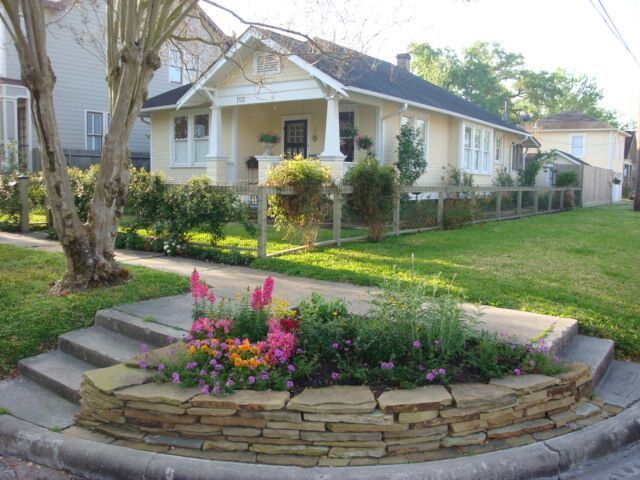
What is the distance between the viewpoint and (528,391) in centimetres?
403

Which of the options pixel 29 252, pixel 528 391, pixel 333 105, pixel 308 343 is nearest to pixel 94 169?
pixel 29 252

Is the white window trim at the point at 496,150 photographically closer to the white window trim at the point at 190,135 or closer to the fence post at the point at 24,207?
the white window trim at the point at 190,135

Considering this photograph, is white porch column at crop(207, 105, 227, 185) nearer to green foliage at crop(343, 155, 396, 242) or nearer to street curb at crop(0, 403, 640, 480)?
green foliage at crop(343, 155, 396, 242)

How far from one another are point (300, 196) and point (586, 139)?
127ft

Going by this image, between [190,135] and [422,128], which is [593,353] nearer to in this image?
[422,128]

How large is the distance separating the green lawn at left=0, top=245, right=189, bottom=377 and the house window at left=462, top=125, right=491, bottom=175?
16.0 metres

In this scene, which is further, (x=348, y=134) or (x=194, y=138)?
(x=194, y=138)

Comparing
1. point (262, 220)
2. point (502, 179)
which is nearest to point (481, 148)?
point (502, 179)

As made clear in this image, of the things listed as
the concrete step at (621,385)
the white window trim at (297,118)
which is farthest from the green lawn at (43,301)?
the white window trim at (297,118)

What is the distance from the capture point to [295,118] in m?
18.8

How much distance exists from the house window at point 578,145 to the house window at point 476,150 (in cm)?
2277

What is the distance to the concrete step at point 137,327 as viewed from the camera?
5.18 m

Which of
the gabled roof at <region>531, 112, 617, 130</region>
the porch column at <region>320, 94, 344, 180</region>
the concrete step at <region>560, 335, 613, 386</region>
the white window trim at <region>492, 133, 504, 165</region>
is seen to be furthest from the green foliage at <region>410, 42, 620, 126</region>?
the concrete step at <region>560, 335, 613, 386</region>

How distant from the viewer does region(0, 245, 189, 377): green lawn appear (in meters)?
5.50
